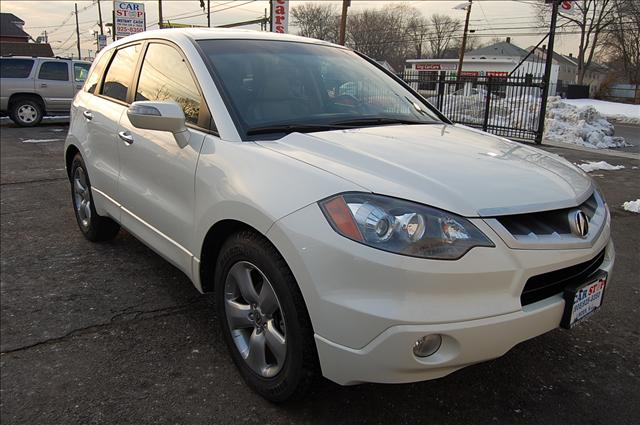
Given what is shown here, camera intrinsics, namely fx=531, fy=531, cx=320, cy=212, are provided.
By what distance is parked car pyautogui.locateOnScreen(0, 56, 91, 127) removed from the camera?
1491cm

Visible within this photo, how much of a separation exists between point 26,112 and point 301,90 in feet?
49.0

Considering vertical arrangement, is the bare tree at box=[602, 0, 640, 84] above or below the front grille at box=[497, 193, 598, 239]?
above

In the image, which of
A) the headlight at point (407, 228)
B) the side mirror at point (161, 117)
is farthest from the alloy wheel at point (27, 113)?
the headlight at point (407, 228)

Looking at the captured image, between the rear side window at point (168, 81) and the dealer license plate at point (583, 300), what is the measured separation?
2.03 m

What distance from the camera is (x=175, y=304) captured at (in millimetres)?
3547

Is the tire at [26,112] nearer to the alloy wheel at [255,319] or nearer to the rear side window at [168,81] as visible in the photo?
the rear side window at [168,81]

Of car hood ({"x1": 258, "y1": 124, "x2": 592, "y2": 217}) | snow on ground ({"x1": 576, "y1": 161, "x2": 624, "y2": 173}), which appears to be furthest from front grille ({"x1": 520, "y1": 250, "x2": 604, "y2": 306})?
snow on ground ({"x1": 576, "y1": 161, "x2": 624, "y2": 173})

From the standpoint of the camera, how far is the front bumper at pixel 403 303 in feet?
6.17

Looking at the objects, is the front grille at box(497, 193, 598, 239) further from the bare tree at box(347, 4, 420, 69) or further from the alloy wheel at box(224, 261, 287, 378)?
the bare tree at box(347, 4, 420, 69)

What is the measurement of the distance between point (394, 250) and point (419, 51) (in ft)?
280

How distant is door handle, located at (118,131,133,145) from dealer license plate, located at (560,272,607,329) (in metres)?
2.70

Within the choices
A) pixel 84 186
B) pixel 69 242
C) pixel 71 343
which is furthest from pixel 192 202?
pixel 69 242

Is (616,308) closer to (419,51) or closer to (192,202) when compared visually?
(192,202)

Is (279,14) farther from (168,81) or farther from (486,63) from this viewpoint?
(486,63)
